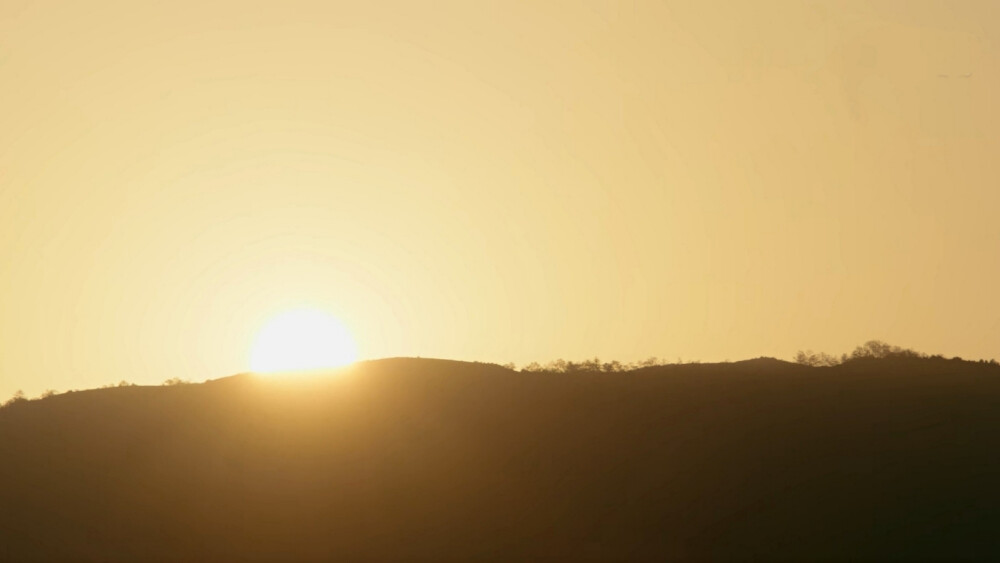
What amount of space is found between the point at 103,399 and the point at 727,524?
2949 centimetres

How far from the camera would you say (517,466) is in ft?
192

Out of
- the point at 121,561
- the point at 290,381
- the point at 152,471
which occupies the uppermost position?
the point at 290,381

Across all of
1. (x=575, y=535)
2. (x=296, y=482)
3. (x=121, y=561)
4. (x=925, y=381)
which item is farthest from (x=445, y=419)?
(x=925, y=381)

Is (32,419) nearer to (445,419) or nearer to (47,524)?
(47,524)

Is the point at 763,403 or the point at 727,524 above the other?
the point at 763,403

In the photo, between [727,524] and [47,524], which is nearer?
[727,524]

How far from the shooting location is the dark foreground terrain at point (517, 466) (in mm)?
52531

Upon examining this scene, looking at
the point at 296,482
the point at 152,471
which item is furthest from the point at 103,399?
the point at 296,482

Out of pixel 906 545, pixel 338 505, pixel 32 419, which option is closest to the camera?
pixel 906 545

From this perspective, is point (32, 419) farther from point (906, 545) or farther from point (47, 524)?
point (906, 545)

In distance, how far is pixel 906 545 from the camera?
50156 millimetres

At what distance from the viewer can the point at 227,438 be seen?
6312 centimetres

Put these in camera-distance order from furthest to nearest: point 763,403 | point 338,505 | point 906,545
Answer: point 763,403
point 338,505
point 906,545

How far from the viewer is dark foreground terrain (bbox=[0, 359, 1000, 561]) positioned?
52.5 metres
